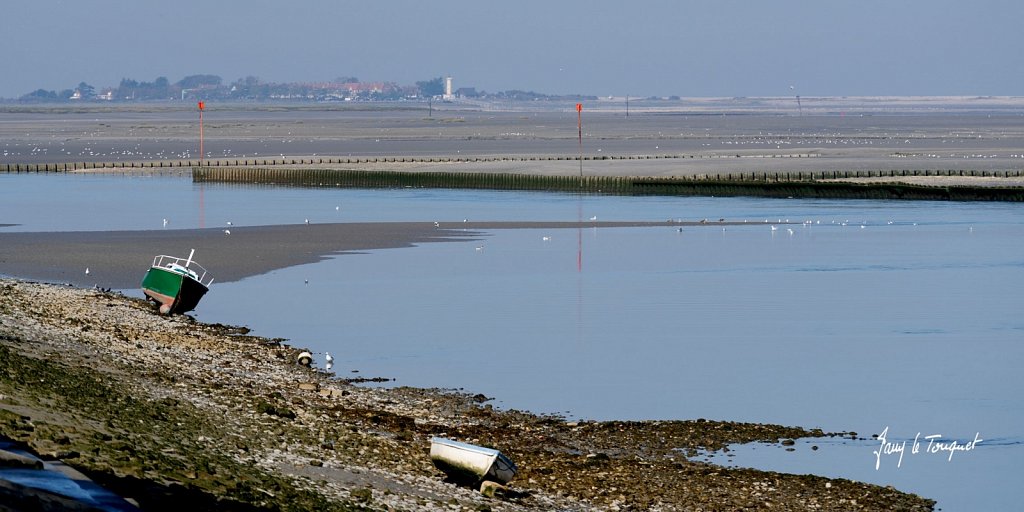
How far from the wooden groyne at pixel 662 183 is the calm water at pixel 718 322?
31.8 ft

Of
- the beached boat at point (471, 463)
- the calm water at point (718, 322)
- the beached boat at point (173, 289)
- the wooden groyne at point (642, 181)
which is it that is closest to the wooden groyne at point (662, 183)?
the wooden groyne at point (642, 181)

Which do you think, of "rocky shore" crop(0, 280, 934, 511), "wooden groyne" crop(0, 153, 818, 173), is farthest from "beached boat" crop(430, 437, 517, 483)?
"wooden groyne" crop(0, 153, 818, 173)

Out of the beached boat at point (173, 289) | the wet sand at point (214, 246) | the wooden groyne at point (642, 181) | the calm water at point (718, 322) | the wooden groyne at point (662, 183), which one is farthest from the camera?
the wooden groyne at point (642, 181)

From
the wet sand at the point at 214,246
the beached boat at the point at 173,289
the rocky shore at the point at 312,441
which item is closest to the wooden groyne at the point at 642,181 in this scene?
the wet sand at the point at 214,246

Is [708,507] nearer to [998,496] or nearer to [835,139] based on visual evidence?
[998,496]

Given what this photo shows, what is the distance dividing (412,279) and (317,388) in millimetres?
16563

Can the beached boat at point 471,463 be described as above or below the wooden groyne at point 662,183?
above

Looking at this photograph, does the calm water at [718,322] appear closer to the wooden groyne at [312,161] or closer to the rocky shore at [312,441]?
the rocky shore at [312,441]

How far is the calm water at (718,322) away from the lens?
20875mm

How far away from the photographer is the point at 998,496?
55.6 feet

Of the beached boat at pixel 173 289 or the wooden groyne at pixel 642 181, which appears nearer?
the beached boat at pixel 173 289

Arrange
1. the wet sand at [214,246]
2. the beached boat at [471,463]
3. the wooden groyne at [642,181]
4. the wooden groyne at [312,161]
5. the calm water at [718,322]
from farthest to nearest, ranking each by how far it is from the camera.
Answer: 1. the wooden groyne at [312,161]
2. the wooden groyne at [642,181]
3. the wet sand at [214,246]
4. the calm water at [718,322]
5. the beached boat at [471,463]

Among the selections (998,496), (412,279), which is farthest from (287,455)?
(412,279)

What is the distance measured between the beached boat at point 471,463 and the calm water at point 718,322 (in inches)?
157
